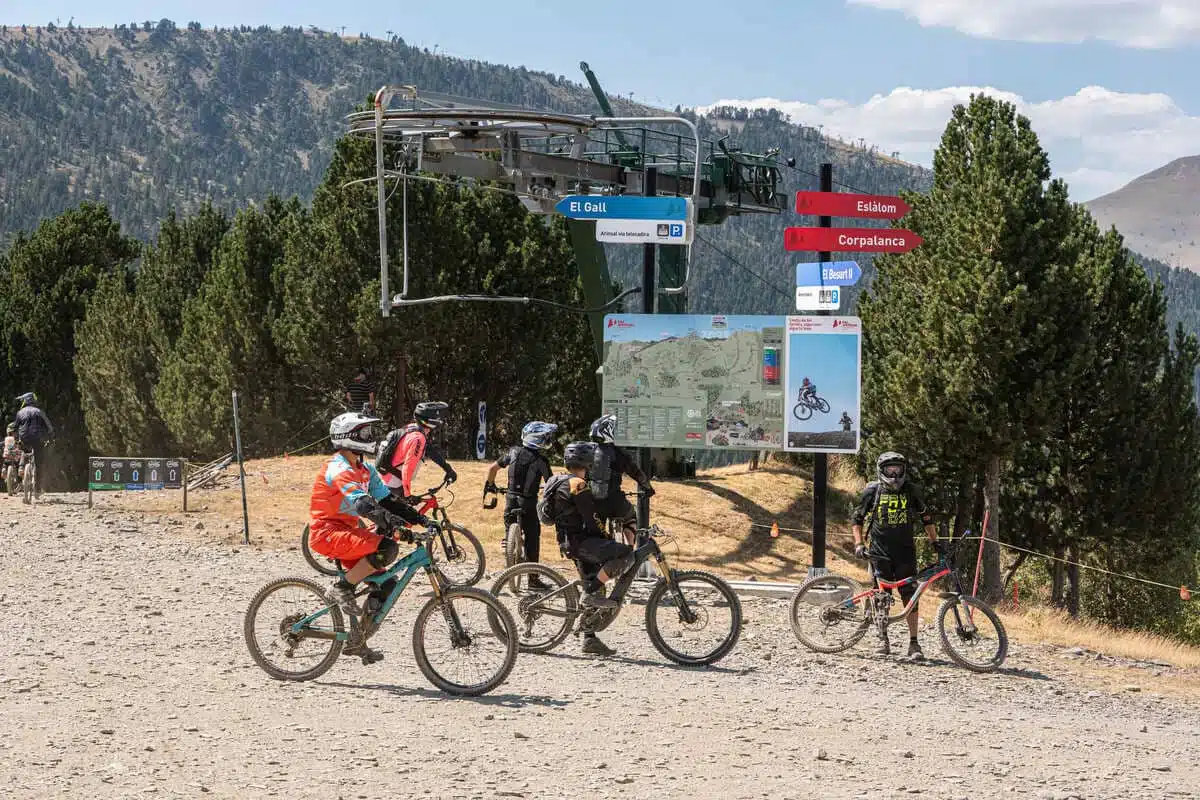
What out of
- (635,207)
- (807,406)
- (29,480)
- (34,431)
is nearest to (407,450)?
(635,207)

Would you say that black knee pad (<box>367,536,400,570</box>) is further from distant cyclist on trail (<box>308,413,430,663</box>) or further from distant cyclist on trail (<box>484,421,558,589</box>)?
distant cyclist on trail (<box>484,421,558,589</box>)

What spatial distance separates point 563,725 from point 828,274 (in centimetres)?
826

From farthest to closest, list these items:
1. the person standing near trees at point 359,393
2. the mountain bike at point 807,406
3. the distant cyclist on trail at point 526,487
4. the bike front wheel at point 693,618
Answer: the person standing near trees at point 359,393, the mountain bike at point 807,406, the distant cyclist on trail at point 526,487, the bike front wheel at point 693,618

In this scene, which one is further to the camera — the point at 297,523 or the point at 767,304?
the point at 767,304

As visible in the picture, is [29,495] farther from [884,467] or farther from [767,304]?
[767,304]

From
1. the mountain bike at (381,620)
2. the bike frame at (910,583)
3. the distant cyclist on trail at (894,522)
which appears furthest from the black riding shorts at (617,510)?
the bike frame at (910,583)

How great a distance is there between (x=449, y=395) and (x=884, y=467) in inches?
1130

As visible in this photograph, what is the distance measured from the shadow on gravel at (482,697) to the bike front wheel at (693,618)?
170 cm

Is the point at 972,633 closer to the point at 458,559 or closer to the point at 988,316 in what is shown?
the point at 458,559

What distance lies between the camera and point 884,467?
12359 mm

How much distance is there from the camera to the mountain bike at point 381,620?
955 cm

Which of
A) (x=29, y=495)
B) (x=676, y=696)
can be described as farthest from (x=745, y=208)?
(x=676, y=696)

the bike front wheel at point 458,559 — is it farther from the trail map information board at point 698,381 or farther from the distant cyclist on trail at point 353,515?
the distant cyclist on trail at point 353,515

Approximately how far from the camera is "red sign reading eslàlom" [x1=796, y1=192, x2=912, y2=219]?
1586 centimetres
